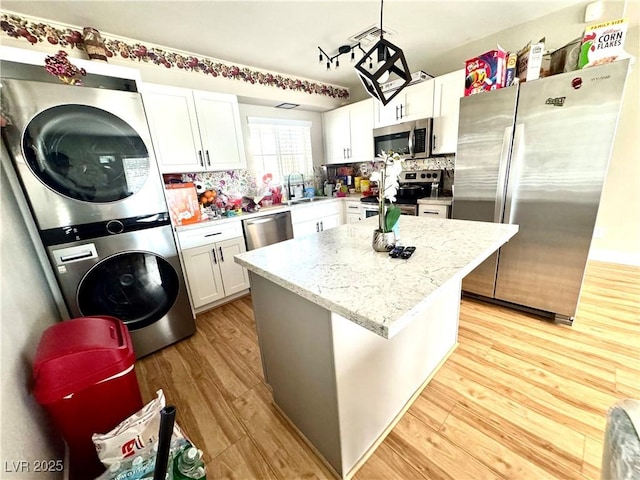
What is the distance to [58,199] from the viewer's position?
1.49 metres

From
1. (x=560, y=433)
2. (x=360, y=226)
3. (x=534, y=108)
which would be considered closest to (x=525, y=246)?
(x=534, y=108)

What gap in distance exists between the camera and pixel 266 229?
2.95 meters

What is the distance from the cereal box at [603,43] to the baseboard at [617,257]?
209 cm

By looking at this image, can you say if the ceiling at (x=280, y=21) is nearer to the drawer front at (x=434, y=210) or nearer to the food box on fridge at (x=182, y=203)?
the food box on fridge at (x=182, y=203)

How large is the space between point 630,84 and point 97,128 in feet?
15.0

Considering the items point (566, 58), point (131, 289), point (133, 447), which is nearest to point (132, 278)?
point (131, 289)

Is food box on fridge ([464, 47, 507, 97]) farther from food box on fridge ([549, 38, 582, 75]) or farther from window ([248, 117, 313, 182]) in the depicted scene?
window ([248, 117, 313, 182])

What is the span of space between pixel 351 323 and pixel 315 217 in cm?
258

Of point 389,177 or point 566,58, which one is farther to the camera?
point 566,58

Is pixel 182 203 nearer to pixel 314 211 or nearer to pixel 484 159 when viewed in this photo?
pixel 314 211

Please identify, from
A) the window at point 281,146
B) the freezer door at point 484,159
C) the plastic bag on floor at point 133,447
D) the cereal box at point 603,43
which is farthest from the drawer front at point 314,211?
the cereal box at point 603,43

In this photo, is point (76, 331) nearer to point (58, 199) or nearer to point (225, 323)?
point (58, 199)

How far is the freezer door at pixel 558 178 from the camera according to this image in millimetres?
1660

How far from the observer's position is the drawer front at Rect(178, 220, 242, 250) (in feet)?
7.81
